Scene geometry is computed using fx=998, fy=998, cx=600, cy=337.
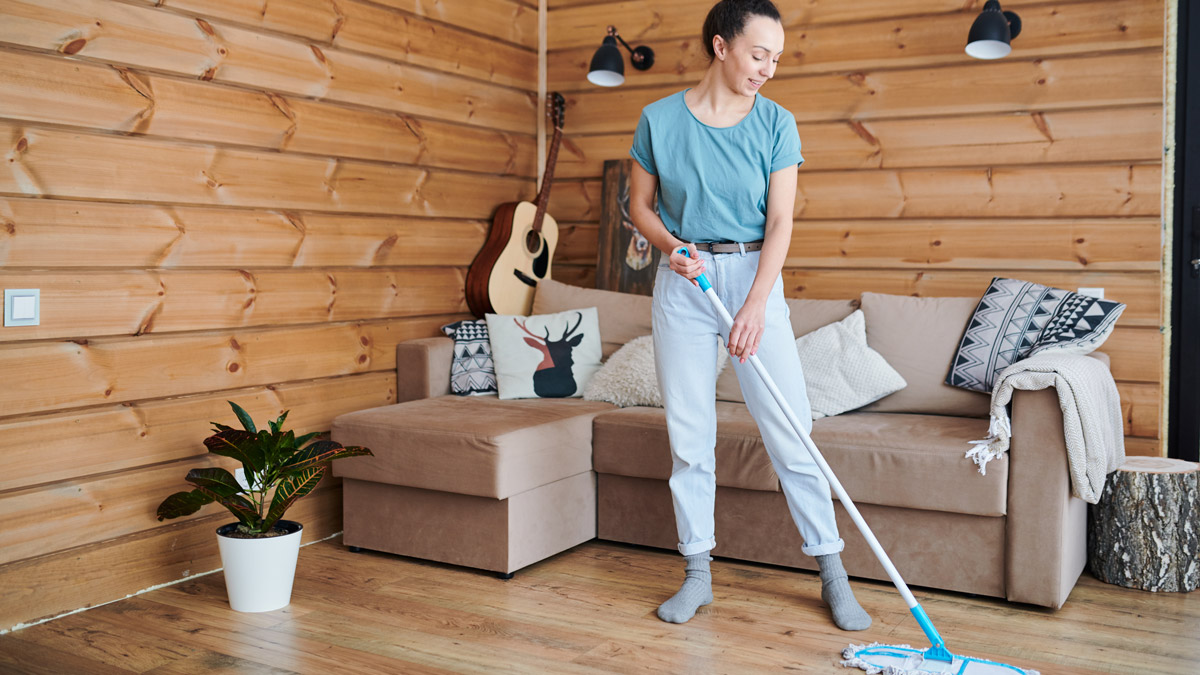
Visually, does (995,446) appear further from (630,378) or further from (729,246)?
(630,378)

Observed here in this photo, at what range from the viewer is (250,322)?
2959mm

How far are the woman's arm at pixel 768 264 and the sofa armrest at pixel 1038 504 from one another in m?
0.73

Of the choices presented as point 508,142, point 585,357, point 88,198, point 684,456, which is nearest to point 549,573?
point 684,456

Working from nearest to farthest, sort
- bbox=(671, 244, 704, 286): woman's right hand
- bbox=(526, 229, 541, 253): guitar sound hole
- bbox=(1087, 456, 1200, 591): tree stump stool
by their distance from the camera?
→ bbox=(671, 244, 704, 286): woman's right hand
bbox=(1087, 456, 1200, 591): tree stump stool
bbox=(526, 229, 541, 253): guitar sound hole

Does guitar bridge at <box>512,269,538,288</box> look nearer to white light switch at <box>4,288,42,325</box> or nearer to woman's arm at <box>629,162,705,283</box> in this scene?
woman's arm at <box>629,162,705,283</box>

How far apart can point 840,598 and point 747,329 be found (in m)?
0.69

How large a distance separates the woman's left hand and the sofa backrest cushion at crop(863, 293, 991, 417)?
98 centimetres

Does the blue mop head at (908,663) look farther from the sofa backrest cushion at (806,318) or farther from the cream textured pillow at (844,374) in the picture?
the sofa backrest cushion at (806,318)

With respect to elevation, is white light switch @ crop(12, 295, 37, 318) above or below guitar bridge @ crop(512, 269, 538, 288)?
below

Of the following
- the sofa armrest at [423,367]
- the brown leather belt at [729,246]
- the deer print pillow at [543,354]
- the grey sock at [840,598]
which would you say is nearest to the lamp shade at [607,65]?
the deer print pillow at [543,354]

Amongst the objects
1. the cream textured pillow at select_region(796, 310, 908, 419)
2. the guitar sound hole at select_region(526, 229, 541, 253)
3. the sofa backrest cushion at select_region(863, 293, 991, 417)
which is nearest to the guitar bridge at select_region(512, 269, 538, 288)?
the guitar sound hole at select_region(526, 229, 541, 253)

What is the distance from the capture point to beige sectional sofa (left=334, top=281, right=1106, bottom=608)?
250cm

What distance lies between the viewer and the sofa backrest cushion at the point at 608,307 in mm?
3562

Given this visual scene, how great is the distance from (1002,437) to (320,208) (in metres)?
2.13
